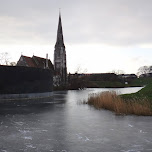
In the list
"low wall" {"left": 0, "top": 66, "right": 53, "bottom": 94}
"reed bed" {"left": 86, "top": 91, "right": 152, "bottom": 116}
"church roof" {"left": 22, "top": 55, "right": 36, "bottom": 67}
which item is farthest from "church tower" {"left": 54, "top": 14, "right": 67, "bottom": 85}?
"reed bed" {"left": 86, "top": 91, "right": 152, "bottom": 116}

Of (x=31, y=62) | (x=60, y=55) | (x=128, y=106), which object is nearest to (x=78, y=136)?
(x=128, y=106)

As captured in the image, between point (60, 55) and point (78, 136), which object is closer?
point (78, 136)

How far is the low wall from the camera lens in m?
22.7

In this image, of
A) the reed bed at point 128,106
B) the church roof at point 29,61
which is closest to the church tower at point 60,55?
the church roof at point 29,61

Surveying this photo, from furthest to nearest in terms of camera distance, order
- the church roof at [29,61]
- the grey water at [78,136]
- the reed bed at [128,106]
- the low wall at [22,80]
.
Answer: the church roof at [29,61] < the low wall at [22,80] < the reed bed at [128,106] < the grey water at [78,136]

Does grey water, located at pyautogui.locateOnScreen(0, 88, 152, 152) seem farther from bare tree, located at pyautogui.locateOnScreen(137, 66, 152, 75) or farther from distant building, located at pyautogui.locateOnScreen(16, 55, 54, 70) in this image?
bare tree, located at pyautogui.locateOnScreen(137, 66, 152, 75)

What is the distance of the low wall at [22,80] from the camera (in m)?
22.7

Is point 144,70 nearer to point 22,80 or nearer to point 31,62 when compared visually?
point 31,62

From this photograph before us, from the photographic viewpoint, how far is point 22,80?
79.0ft

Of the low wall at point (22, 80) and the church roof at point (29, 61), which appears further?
the church roof at point (29, 61)

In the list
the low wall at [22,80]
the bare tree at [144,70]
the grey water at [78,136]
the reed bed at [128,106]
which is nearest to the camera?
the grey water at [78,136]

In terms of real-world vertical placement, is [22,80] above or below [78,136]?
above

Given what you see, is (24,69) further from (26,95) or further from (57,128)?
(57,128)

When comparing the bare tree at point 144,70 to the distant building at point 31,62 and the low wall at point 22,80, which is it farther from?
the low wall at point 22,80
